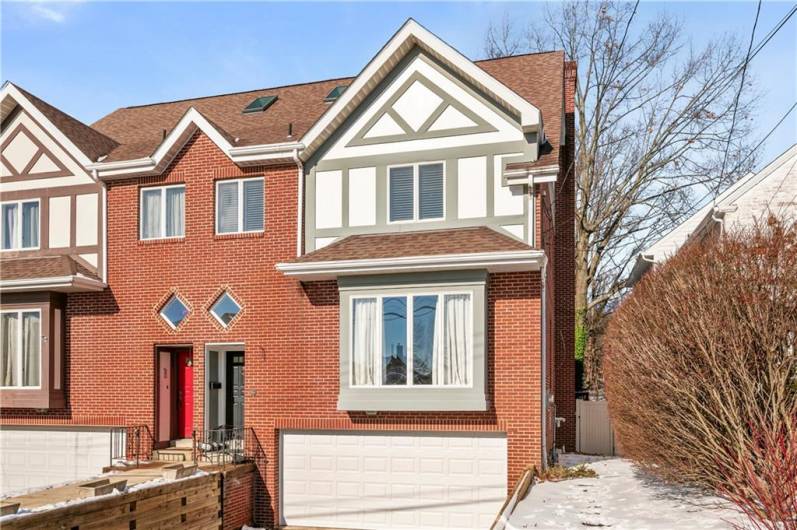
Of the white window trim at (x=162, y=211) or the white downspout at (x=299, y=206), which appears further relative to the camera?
the white window trim at (x=162, y=211)

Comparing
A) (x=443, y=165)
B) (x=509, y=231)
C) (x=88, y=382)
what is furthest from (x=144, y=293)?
(x=509, y=231)

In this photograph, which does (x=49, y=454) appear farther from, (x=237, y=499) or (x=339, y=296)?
(x=339, y=296)

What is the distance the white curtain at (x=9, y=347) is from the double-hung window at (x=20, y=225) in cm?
171

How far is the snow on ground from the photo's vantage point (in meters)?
8.95

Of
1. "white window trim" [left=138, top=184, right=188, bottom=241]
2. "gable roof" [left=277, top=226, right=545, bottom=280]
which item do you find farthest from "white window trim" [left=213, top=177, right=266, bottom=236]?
"gable roof" [left=277, top=226, right=545, bottom=280]

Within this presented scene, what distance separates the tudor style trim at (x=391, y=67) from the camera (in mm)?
12680

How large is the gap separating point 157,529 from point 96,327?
Answer: 19.1 feet

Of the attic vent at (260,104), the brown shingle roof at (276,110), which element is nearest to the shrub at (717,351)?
the brown shingle roof at (276,110)

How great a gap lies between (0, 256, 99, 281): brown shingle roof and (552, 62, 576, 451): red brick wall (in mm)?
11556

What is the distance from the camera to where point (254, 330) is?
13820 millimetres

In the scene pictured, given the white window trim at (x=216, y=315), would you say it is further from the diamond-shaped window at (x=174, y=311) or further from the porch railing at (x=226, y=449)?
the porch railing at (x=226, y=449)

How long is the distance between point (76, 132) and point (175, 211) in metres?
3.25

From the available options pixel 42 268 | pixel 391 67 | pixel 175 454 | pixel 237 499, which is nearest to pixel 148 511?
pixel 237 499

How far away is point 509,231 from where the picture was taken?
12742 millimetres
